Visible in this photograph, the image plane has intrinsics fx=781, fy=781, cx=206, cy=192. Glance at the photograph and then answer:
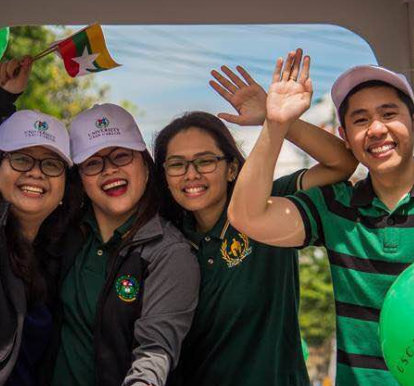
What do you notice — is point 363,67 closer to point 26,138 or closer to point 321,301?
point 26,138

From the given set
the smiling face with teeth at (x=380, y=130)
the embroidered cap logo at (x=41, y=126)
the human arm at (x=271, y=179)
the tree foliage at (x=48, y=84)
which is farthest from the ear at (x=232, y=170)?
the tree foliage at (x=48, y=84)

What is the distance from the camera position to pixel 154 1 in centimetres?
335

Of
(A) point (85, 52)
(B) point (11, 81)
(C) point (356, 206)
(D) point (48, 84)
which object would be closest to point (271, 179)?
(C) point (356, 206)

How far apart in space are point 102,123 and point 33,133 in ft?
0.94

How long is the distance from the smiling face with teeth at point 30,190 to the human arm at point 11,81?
35 cm

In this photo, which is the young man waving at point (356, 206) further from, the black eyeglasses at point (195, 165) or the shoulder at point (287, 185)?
the black eyeglasses at point (195, 165)

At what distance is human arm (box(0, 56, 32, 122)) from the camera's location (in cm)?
338

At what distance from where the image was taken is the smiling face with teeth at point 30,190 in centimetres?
306

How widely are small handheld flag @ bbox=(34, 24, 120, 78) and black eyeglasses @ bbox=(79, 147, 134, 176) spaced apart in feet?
1.60

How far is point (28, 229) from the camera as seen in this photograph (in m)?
3.18

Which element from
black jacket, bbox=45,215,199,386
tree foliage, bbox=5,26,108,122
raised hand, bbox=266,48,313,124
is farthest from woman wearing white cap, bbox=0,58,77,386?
tree foliage, bbox=5,26,108,122

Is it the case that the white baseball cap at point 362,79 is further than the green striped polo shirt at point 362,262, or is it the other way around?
the white baseball cap at point 362,79

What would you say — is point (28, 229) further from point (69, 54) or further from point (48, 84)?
point (48, 84)

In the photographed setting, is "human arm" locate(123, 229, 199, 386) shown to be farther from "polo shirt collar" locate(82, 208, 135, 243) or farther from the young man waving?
the young man waving
